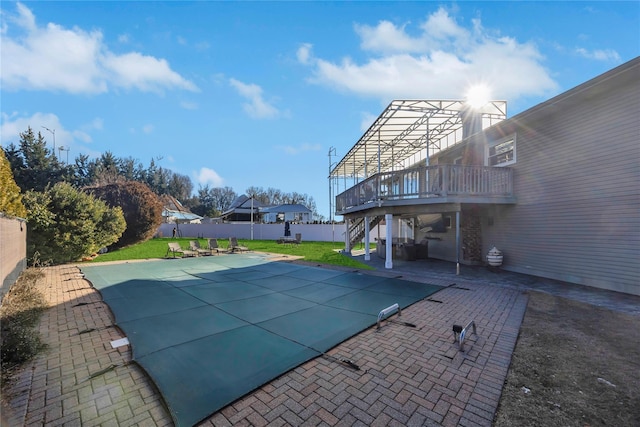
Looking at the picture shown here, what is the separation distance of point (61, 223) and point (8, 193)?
312 centimetres

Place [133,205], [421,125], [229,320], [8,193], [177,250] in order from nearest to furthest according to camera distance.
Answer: [229,320] < [8,193] < [421,125] < [177,250] < [133,205]

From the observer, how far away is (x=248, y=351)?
378cm

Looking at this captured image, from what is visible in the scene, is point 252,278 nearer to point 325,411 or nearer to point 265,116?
point 325,411

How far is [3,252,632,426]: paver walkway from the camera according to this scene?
8.16 ft

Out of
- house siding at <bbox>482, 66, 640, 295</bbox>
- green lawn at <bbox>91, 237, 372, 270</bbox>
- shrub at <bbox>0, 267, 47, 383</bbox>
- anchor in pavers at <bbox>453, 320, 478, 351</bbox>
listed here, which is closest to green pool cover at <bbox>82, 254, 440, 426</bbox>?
shrub at <bbox>0, 267, 47, 383</bbox>

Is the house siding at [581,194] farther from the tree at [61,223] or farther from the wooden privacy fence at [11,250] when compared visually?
the tree at [61,223]

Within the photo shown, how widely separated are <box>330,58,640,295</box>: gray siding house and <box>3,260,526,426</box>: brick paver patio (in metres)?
4.84

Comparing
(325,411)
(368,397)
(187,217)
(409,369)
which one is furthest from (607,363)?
(187,217)

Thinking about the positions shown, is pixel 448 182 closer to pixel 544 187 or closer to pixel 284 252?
pixel 544 187

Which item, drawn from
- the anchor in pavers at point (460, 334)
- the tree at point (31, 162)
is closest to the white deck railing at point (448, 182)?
the anchor in pavers at point (460, 334)

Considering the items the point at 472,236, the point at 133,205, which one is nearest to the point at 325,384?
the point at 472,236

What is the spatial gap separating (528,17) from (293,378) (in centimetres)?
1196

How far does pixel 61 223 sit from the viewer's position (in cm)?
1062

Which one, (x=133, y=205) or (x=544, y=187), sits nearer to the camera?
(x=544, y=187)
